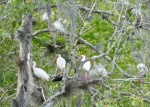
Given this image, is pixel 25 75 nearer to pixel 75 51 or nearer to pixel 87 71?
pixel 87 71

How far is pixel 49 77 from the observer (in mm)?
6125

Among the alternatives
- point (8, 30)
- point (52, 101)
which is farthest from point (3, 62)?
point (52, 101)

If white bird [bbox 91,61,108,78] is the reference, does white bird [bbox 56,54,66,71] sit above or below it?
above

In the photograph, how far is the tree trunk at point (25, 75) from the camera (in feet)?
18.4

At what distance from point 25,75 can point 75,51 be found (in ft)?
3.03

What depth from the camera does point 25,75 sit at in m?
5.75

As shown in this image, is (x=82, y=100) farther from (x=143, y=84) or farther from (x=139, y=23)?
(x=139, y=23)

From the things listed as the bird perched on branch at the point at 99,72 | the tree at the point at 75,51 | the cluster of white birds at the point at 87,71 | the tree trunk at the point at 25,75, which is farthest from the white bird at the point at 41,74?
the bird perched on branch at the point at 99,72

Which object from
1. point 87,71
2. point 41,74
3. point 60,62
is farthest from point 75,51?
point 41,74

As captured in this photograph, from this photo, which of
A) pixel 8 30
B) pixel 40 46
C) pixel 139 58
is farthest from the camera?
pixel 139 58

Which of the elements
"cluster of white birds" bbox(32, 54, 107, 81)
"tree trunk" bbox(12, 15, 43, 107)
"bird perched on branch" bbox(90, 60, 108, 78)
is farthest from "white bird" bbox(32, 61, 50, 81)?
"bird perched on branch" bbox(90, 60, 108, 78)

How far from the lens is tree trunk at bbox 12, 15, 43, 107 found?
221 inches

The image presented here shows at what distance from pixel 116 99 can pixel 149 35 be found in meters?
2.00

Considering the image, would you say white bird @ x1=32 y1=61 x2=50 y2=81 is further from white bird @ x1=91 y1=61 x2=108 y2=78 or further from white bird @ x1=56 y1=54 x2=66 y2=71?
white bird @ x1=91 y1=61 x2=108 y2=78
